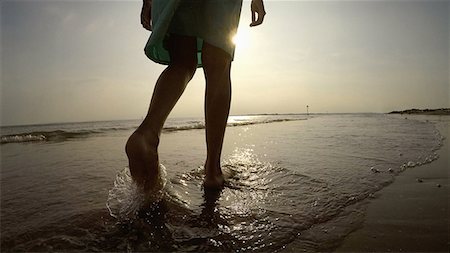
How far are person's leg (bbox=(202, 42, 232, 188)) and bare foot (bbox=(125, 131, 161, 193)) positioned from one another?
45 cm

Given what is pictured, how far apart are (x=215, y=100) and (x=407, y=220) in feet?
3.89

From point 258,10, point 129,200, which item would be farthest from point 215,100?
point 258,10

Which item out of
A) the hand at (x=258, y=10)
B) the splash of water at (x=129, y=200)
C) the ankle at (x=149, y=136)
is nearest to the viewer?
the splash of water at (x=129, y=200)

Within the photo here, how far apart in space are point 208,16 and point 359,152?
2.56 m

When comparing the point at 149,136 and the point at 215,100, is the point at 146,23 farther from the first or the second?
the point at 149,136

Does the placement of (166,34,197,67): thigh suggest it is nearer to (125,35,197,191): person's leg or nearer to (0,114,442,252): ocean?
(125,35,197,191): person's leg

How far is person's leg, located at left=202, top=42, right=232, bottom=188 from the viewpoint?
6.02 feet

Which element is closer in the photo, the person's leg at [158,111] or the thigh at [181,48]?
the person's leg at [158,111]

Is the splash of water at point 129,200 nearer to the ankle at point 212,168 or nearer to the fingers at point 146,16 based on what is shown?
the ankle at point 212,168

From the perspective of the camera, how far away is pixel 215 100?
6.16 feet

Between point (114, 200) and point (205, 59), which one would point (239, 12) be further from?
point (114, 200)

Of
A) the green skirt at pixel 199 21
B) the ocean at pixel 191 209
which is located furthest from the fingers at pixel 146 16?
the ocean at pixel 191 209

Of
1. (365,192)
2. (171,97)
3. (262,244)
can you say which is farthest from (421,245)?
(171,97)

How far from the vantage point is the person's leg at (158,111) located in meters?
1.49
